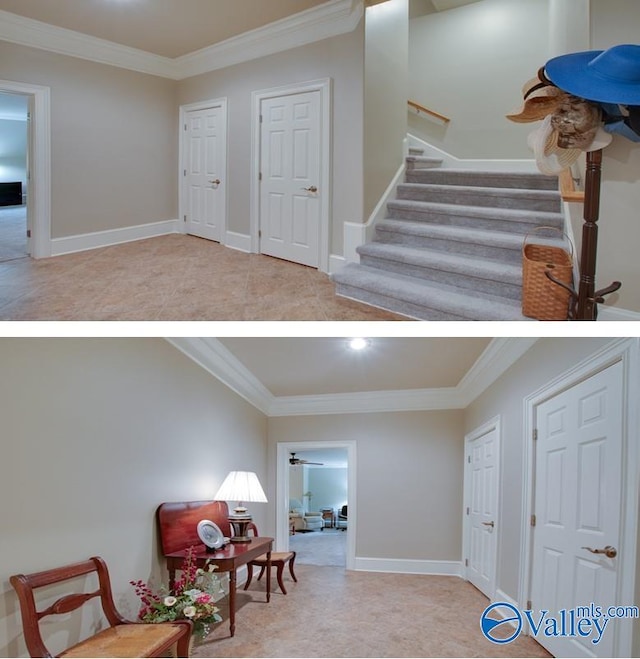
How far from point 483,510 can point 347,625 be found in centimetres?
188

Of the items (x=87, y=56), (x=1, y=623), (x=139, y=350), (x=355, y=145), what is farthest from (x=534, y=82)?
(x=87, y=56)

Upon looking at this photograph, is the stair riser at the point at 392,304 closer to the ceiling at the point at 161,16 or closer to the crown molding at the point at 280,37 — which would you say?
the crown molding at the point at 280,37

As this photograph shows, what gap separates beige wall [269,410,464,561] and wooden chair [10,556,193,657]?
1.62 m

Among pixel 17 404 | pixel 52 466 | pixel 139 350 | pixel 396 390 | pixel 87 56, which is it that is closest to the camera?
pixel 17 404

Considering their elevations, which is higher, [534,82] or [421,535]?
[534,82]

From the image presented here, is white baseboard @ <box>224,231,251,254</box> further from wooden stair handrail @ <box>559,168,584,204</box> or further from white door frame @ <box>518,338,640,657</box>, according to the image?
white door frame @ <box>518,338,640,657</box>

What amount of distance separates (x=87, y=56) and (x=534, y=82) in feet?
16.5

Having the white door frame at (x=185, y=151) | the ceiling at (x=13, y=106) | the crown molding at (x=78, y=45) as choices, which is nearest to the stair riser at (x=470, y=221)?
the white door frame at (x=185, y=151)

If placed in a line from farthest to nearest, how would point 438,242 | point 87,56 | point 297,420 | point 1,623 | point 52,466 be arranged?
point 87,56, point 438,242, point 297,420, point 52,466, point 1,623

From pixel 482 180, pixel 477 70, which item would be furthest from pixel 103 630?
pixel 477 70

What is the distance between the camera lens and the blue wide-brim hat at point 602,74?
2516mm

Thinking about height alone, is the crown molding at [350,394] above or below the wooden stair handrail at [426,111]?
below

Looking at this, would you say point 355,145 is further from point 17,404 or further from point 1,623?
point 1,623

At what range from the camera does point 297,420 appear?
14.4 feet
